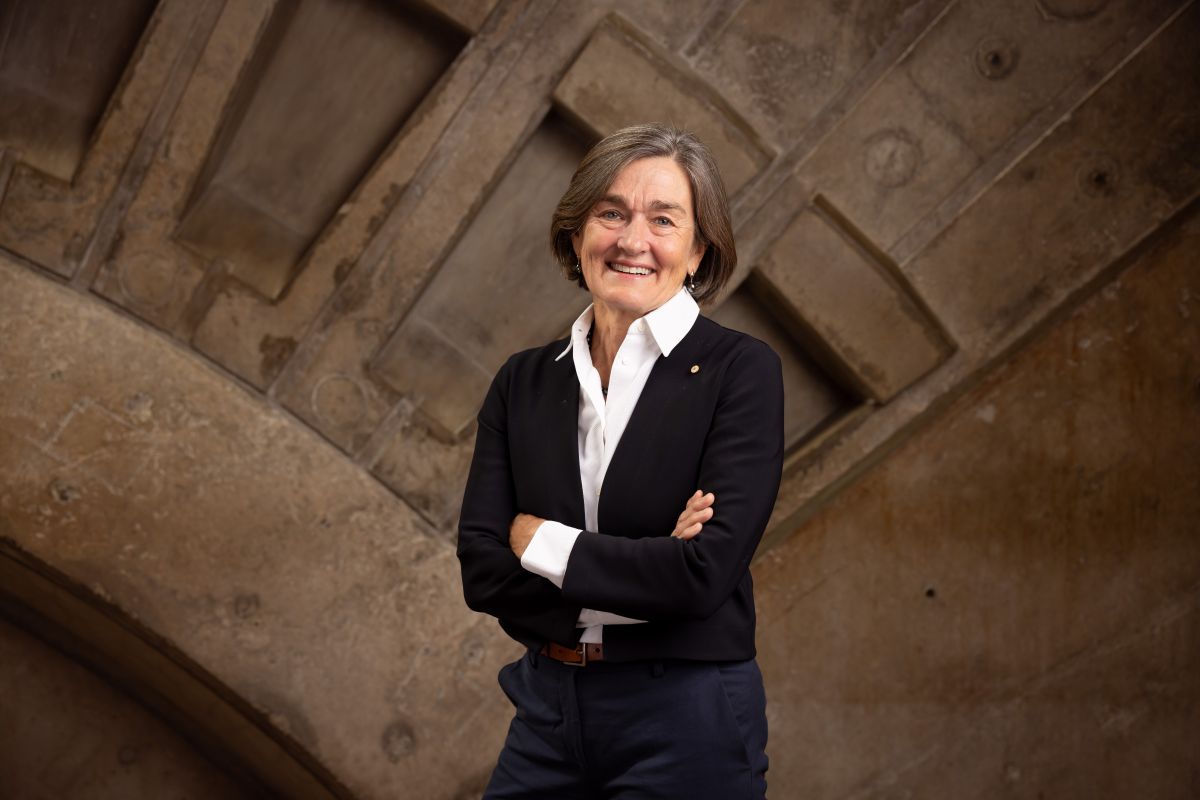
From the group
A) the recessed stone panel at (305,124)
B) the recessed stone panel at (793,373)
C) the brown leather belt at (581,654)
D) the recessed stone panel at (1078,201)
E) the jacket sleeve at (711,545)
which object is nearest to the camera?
the jacket sleeve at (711,545)

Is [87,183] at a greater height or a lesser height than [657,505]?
lesser

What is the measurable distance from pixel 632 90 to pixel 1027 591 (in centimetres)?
248

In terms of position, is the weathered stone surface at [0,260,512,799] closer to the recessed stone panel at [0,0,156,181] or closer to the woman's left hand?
the recessed stone panel at [0,0,156,181]

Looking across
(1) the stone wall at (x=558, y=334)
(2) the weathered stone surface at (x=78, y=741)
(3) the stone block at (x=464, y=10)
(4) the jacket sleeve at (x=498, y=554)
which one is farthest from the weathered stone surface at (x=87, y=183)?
(4) the jacket sleeve at (x=498, y=554)

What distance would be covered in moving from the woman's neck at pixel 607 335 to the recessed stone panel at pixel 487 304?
7.17ft

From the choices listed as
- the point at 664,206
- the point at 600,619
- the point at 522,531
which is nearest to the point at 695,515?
the point at 600,619

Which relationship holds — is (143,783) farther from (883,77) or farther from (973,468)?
(883,77)

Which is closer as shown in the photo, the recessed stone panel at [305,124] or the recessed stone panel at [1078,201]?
the recessed stone panel at [1078,201]

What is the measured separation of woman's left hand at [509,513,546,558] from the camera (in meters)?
2.26

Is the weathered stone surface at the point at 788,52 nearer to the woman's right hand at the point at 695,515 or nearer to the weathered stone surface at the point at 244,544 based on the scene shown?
the weathered stone surface at the point at 244,544

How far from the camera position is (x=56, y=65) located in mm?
4418

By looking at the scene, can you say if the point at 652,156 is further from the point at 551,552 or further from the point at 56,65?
the point at 56,65

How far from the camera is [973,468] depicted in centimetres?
457

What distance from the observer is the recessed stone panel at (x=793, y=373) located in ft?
15.3
